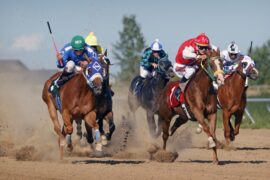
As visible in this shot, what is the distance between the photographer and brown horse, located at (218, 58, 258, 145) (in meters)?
17.5

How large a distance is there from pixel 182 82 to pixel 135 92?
471cm

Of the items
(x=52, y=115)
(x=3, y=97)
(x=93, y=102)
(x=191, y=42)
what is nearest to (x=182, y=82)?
(x=191, y=42)

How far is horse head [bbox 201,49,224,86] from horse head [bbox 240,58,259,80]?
3946 millimetres

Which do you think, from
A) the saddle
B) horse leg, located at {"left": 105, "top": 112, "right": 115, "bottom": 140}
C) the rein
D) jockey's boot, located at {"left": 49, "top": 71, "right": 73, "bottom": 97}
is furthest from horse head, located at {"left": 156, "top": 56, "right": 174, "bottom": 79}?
the rein

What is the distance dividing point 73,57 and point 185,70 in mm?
2198

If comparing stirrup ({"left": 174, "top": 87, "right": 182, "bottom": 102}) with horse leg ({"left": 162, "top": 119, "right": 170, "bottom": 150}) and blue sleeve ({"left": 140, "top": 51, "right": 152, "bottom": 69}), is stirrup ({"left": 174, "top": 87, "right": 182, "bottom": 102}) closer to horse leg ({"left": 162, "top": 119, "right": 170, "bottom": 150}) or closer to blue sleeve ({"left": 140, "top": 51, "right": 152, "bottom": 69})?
horse leg ({"left": 162, "top": 119, "right": 170, "bottom": 150})

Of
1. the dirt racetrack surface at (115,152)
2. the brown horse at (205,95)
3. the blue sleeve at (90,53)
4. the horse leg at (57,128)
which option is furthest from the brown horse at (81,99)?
the brown horse at (205,95)

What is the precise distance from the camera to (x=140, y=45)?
311ft

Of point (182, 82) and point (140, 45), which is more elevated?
point (182, 82)

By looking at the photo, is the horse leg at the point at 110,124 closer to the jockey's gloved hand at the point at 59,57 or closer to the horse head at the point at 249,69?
the jockey's gloved hand at the point at 59,57

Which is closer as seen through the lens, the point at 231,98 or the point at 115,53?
the point at 231,98

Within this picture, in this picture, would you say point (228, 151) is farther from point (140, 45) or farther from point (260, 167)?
point (140, 45)

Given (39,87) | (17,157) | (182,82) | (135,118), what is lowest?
(39,87)

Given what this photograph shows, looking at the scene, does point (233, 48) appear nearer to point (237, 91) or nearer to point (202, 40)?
point (237, 91)
